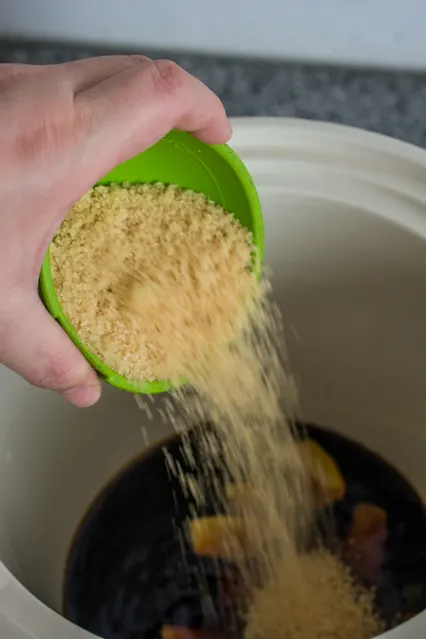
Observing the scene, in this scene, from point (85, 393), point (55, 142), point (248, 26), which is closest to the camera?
point (55, 142)

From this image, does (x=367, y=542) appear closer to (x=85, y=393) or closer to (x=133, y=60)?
(x=85, y=393)

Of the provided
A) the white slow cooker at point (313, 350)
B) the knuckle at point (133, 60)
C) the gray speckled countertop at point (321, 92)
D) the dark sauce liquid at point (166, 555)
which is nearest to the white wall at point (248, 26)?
the gray speckled countertop at point (321, 92)

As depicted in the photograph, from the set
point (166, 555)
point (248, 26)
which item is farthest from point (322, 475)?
point (248, 26)

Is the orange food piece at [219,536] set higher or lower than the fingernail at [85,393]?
lower

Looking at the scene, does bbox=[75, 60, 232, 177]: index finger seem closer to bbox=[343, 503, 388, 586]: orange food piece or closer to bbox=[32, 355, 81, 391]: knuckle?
bbox=[32, 355, 81, 391]: knuckle

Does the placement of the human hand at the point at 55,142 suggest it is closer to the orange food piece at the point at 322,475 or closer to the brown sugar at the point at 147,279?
the brown sugar at the point at 147,279

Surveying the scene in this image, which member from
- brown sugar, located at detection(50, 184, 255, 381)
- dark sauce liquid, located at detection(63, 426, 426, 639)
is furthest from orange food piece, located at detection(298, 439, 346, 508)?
brown sugar, located at detection(50, 184, 255, 381)
